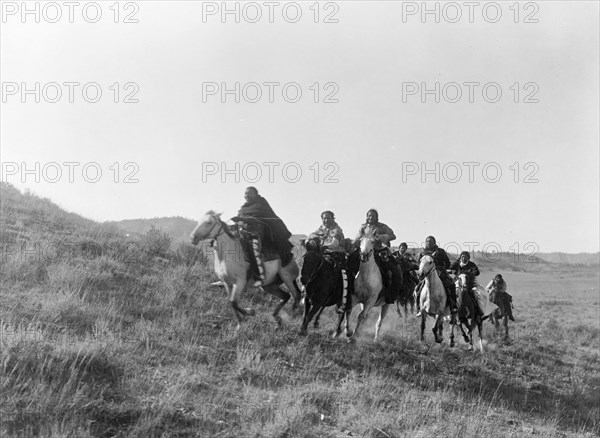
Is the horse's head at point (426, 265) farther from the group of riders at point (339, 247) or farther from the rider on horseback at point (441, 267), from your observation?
the rider on horseback at point (441, 267)

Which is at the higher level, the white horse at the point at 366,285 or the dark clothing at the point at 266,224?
the dark clothing at the point at 266,224

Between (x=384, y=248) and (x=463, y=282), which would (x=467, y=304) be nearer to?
(x=463, y=282)

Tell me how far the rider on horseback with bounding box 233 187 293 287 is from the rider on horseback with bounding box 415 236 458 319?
4706 millimetres

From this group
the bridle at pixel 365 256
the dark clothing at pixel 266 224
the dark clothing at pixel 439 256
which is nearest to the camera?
the dark clothing at pixel 266 224

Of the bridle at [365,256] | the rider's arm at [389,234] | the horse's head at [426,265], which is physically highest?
the rider's arm at [389,234]

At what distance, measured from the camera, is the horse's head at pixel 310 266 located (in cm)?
1096

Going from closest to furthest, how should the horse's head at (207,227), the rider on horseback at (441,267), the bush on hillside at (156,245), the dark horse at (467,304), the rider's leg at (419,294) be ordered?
the horse's head at (207,227), the rider's leg at (419,294), the rider on horseback at (441,267), the dark horse at (467,304), the bush on hillside at (156,245)

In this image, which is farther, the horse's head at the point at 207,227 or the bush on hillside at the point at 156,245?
the bush on hillside at the point at 156,245

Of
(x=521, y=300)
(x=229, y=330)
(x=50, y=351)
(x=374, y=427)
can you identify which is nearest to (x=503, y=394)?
(x=374, y=427)

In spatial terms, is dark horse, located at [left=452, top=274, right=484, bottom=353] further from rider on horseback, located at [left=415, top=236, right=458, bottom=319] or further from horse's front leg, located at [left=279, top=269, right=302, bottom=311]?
horse's front leg, located at [left=279, top=269, right=302, bottom=311]

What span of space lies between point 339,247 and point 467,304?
507 centimetres

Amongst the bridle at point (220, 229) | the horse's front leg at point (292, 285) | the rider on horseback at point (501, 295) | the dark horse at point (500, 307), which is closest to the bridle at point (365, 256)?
the horse's front leg at point (292, 285)

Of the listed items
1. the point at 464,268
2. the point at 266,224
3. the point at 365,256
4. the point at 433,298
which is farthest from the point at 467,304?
the point at 266,224

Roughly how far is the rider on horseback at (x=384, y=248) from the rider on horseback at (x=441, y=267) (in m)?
0.75
